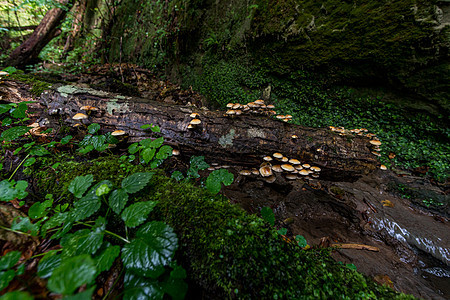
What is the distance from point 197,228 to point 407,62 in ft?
18.3

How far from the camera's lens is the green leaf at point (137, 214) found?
1255 millimetres

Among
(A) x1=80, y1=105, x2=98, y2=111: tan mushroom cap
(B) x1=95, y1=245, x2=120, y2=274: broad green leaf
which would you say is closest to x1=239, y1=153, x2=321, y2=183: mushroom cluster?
(B) x1=95, y1=245, x2=120, y2=274: broad green leaf

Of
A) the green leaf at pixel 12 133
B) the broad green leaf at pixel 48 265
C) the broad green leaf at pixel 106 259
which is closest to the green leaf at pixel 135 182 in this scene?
the broad green leaf at pixel 106 259

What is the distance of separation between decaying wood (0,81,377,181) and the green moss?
1.62m

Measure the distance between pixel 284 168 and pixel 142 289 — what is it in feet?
8.36

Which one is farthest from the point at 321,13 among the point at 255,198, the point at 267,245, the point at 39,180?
the point at 39,180

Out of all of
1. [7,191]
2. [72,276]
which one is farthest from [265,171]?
[7,191]

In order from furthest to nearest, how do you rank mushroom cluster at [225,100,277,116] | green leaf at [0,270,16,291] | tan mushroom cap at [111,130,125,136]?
1. mushroom cluster at [225,100,277,116]
2. tan mushroom cap at [111,130,125,136]
3. green leaf at [0,270,16,291]

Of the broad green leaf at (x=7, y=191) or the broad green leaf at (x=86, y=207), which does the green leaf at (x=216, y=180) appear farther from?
the broad green leaf at (x=7, y=191)

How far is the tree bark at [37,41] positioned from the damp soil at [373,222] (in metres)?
10.2

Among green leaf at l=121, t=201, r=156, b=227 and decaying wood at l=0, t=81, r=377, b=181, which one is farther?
decaying wood at l=0, t=81, r=377, b=181

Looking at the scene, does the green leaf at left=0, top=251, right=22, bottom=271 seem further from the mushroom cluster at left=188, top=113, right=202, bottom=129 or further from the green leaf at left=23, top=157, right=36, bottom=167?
the mushroom cluster at left=188, top=113, right=202, bottom=129

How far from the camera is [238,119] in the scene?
320cm

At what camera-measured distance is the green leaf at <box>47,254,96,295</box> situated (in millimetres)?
793
